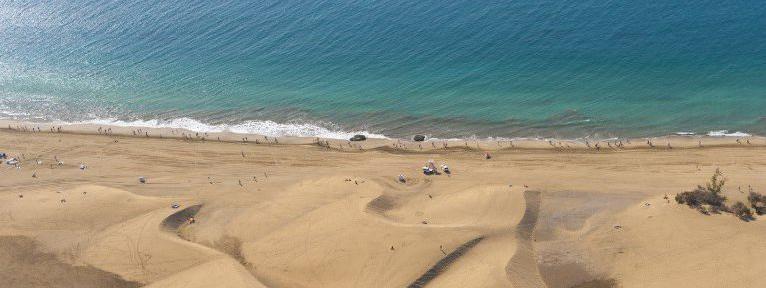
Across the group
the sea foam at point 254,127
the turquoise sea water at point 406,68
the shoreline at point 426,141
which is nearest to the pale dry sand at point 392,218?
the shoreline at point 426,141

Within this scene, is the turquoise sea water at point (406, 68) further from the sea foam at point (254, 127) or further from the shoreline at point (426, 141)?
the shoreline at point (426, 141)

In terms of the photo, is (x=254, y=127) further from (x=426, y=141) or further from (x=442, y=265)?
(x=442, y=265)

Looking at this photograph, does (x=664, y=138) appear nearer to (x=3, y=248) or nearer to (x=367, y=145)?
(x=367, y=145)

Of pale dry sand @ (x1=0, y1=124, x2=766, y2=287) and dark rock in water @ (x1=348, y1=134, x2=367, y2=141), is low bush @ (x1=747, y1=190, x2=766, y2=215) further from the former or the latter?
dark rock in water @ (x1=348, y1=134, x2=367, y2=141)

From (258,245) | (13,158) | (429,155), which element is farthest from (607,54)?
(13,158)

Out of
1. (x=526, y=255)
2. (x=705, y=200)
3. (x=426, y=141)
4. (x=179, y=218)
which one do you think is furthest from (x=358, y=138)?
(x=705, y=200)

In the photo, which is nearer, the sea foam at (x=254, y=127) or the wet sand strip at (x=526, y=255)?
the wet sand strip at (x=526, y=255)
